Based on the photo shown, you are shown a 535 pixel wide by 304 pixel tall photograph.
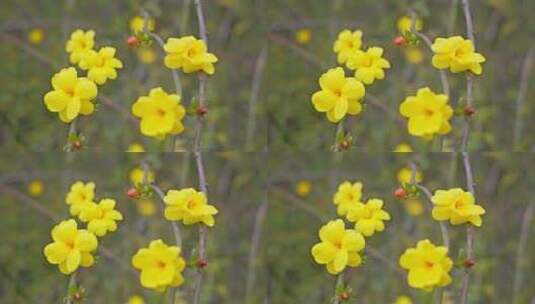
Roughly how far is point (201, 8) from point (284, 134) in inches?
17.0

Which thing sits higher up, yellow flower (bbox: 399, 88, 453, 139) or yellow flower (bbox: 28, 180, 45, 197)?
yellow flower (bbox: 399, 88, 453, 139)

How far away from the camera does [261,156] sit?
2402mm

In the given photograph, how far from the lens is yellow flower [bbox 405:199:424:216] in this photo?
2.38 m

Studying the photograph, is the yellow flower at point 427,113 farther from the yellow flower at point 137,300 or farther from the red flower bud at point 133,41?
the yellow flower at point 137,300

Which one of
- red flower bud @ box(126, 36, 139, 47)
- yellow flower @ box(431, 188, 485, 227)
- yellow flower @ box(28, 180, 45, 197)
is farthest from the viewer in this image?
yellow flower @ box(28, 180, 45, 197)

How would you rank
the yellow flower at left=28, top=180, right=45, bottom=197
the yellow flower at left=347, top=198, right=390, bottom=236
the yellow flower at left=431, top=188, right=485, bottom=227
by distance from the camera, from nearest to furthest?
the yellow flower at left=431, top=188, right=485, bottom=227 → the yellow flower at left=347, top=198, right=390, bottom=236 → the yellow flower at left=28, top=180, right=45, bottom=197

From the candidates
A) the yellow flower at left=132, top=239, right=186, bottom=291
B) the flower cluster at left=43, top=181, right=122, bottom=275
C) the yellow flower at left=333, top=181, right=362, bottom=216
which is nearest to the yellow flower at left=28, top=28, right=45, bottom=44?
the flower cluster at left=43, top=181, right=122, bottom=275

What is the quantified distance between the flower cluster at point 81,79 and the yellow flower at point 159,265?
0.41 m

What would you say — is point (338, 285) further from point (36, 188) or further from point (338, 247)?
point (36, 188)

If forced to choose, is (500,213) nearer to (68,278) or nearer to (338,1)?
(338,1)

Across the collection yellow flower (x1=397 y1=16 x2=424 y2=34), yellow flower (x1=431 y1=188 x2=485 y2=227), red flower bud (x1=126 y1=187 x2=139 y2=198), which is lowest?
red flower bud (x1=126 y1=187 x2=139 y2=198)

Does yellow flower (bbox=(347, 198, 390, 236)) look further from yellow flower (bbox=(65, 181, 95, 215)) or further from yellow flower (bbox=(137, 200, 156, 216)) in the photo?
yellow flower (bbox=(65, 181, 95, 215))

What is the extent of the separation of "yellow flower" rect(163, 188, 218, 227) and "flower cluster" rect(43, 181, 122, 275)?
0.51ft

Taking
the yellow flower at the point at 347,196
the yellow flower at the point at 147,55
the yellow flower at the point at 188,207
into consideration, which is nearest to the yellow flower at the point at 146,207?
the yellow flower at the point at 188,207
